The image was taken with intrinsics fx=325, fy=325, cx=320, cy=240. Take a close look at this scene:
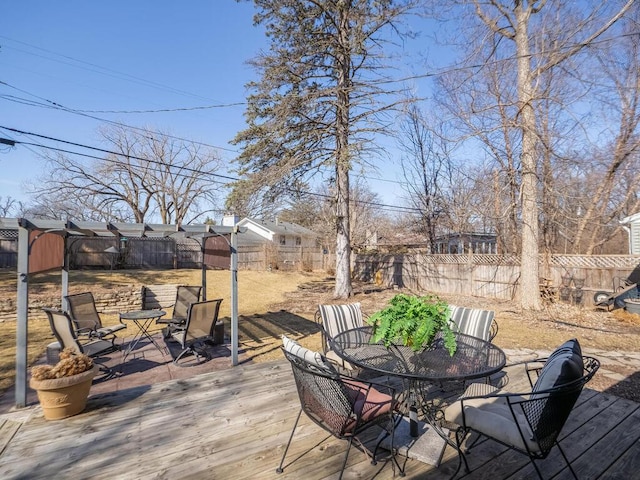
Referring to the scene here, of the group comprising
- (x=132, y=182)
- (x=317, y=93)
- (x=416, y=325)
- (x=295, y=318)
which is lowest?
(x=295, y=318)

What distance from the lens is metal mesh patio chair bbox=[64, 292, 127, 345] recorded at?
5020 millimetres

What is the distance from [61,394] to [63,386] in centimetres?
10

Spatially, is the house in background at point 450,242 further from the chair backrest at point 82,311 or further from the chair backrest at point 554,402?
the chair backrest at point 82,311

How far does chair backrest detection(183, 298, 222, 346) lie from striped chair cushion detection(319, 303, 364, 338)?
5.54 feet

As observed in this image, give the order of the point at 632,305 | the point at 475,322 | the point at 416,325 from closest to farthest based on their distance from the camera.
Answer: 1. the point at 416,325
2. the point at 475,322
3. the point at 632,305

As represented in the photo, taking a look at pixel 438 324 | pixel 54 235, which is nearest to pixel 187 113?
pixel 54 235

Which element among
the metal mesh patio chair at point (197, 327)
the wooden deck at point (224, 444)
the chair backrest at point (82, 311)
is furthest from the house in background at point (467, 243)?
the chair backrest at point (82, 311)

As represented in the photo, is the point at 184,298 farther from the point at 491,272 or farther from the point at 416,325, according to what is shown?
the point at 491,272

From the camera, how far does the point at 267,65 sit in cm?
968

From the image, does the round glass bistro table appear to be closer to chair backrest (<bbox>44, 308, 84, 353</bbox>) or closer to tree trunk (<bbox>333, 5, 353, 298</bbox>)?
chair backrest (<bbox>44, 308, 84, 353</bbox>)

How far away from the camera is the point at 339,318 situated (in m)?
4.46

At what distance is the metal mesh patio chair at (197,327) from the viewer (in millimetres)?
4527

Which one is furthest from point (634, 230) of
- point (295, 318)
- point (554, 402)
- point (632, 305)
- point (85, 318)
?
point (85, 318)

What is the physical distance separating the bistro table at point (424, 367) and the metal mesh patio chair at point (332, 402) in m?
0.26
